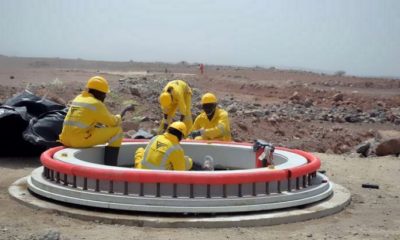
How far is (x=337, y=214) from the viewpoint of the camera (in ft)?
25.1

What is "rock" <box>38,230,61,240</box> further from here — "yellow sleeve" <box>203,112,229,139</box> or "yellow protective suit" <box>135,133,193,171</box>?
"yellow sleeve" <box>203,112,229,139</box>

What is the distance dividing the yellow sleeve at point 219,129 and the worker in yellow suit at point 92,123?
2.24 meters

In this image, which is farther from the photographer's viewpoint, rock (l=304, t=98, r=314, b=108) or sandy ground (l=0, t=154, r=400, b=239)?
rock (l=304, t=98, r=314, b=108)

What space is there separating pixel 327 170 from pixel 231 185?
4.84 metres

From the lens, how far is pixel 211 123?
448 inches

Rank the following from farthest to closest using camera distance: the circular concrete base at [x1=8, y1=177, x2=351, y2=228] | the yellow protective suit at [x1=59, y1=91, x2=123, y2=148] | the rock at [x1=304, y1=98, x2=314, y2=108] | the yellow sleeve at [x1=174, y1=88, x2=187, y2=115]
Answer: the rock at [x1=304, y1=98, x2=314, y2=108] → the yellow sleeve at [x1=174, y1=88, x2=187, y2=115] → the yellow protective suit at [x1=59, y1=91, x2=123, y2=148] → the circular concrete base at [x1=8, y1=177, x2=351, y2=228]

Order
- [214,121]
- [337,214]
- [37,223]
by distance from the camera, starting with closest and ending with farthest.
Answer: [37,223]
[337,214]
[214,121]

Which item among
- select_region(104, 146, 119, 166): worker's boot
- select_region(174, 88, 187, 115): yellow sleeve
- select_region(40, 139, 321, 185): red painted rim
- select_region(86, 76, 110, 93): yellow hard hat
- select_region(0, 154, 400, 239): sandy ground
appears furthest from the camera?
select_region(174, 88, 187, 115): yellow sleeve

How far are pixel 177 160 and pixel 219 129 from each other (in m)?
3.53

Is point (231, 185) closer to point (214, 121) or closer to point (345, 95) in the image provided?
point (214, 121)

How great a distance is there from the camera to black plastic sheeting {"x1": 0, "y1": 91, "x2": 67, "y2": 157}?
11.0m

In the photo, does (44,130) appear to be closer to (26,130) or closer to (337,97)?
(26,130)

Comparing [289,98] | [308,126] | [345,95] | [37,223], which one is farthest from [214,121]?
[345,95]

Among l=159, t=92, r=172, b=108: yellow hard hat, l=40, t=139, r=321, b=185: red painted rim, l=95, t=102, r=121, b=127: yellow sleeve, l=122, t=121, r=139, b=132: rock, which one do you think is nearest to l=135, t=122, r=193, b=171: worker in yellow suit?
l=40, t=139, r=321, b=185: red painted rim
